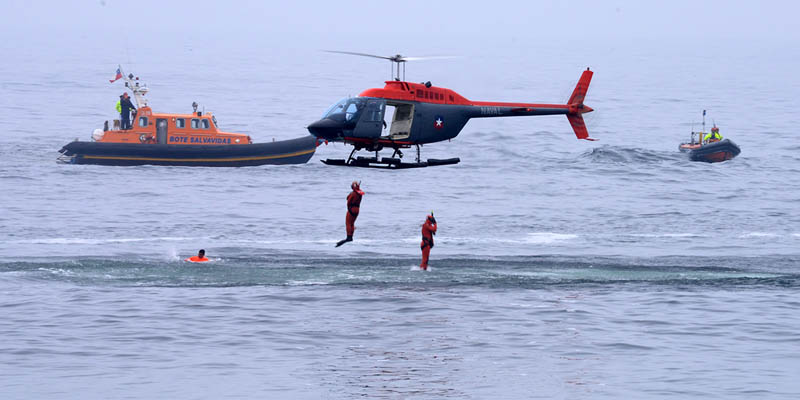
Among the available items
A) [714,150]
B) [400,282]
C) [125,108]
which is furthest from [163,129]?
[714,150]

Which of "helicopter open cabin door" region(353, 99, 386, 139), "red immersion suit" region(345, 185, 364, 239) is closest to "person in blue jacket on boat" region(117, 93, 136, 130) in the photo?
"red immersion suit" region(345, 185, 364, 239)

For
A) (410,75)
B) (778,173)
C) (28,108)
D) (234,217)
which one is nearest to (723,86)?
(410,75)

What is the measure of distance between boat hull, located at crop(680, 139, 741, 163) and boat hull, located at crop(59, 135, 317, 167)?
2964 cm

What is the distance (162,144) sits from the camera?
203 feet

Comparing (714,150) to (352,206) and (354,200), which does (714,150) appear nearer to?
(352,206)

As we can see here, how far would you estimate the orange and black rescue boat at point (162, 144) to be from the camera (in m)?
61.3

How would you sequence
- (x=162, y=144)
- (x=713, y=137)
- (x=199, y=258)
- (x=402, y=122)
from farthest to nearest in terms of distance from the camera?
(x=713, y=137) < (x=162, y=144) < (x=199, y=258) < (x=402, y=122)

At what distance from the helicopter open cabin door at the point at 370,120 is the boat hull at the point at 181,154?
27590 millimetres

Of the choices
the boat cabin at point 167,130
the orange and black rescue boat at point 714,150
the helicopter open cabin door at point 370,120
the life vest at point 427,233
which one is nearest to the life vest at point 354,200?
the helicopter open cabin door at point 370,120

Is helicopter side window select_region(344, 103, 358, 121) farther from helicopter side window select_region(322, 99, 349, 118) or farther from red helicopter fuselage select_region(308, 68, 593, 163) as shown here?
helicopter side window select_region(322, 99, 349, 118)

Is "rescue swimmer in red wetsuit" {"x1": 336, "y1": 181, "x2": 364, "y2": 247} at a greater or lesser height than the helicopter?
lesser

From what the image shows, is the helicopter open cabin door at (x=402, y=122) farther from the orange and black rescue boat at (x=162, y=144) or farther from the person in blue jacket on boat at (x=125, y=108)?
the person in blue jacket on boat at (x=125, y=108)

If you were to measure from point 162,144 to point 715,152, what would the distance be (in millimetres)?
39188

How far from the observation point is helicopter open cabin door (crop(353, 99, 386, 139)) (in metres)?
36.8
